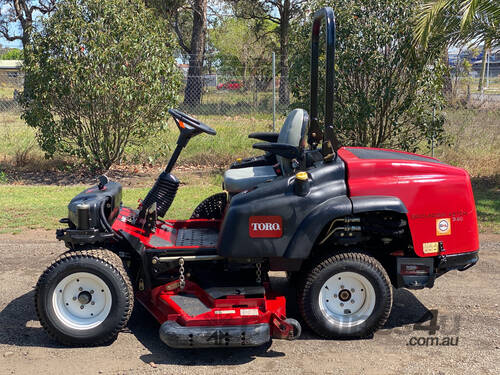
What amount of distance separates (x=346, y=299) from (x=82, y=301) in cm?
196

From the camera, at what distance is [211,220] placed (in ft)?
17.6

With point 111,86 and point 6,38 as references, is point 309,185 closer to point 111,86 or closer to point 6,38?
point 111,86

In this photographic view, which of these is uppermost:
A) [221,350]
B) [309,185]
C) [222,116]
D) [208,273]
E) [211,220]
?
[222,116]

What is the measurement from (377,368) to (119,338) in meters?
1.92

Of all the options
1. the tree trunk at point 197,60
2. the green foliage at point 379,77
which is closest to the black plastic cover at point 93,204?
the green foliage at point 379,77

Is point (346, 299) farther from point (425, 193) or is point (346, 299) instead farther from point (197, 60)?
point (197, 60)

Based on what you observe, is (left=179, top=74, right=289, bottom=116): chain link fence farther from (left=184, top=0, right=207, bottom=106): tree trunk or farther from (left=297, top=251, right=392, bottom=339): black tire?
(left=297, top=251, right=392, bottom=339): black tire

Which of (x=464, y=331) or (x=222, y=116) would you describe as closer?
(x=464, y=331)

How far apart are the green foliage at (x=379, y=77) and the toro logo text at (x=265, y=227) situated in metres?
5.93

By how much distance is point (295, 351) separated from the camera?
427 cm

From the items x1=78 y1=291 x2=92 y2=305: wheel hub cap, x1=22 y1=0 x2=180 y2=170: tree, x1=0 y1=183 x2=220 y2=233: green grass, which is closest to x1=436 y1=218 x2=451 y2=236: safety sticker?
x1=78 y1=291 x2=92 y2=305: wheel hub cap

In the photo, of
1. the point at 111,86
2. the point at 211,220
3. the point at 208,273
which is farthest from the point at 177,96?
the point at 208,273

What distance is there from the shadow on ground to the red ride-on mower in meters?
0.18

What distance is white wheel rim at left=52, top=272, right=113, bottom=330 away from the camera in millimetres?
4312
